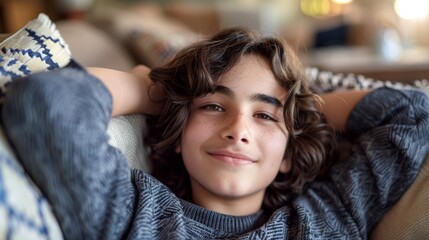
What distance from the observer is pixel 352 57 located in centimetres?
271

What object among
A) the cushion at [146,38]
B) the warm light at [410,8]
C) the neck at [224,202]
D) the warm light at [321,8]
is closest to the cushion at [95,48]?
the cushion at [146,38]

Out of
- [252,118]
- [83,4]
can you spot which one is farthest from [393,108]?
[83,4]

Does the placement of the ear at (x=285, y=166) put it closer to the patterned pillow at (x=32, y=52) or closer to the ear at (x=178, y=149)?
the ear at (x=178, y=149)

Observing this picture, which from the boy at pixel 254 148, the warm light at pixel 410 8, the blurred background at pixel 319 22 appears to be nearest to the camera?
the boy at pixel 254 148

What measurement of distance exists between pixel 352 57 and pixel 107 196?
90.7 inches

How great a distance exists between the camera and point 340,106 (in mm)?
994

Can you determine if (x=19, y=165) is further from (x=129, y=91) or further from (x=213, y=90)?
(x=213, y=90)

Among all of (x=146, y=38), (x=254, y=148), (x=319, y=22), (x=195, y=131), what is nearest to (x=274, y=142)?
(x=254, y=148)

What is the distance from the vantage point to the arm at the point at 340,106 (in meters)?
0.98

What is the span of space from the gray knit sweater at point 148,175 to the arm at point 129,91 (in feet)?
0.25

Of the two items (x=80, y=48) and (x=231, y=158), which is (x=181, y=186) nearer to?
(x=231, y=158)

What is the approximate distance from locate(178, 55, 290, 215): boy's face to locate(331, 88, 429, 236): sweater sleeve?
0.16 m

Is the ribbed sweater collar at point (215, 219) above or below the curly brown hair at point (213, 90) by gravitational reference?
below

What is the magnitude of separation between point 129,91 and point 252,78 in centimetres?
23
